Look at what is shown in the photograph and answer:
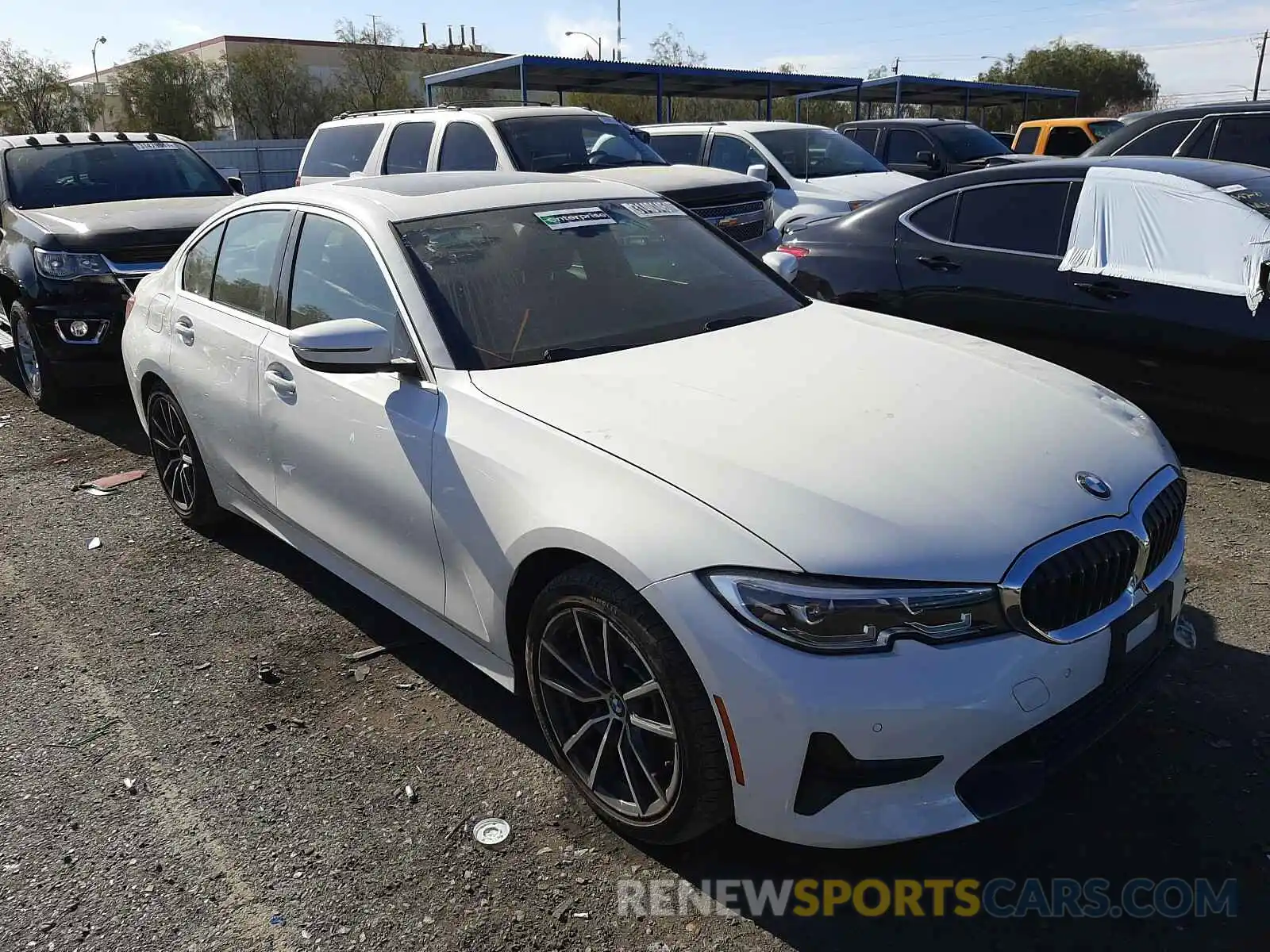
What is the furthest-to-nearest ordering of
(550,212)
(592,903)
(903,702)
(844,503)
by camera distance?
(550,212) < (592,903) < (844,503) < (903,702)

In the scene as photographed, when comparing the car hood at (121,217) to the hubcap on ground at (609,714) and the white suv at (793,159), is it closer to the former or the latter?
the hubcap on ground at (609,714)

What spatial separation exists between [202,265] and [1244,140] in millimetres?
8482

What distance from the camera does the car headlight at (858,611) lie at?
7.25ft

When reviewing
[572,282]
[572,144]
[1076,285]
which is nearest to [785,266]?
[572,282]

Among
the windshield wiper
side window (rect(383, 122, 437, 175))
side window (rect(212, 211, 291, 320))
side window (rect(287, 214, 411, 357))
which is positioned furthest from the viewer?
side window (rect(383, 122, 437, 175))

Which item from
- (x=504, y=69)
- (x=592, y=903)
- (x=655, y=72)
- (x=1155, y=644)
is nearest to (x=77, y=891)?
(x=592, y=903)

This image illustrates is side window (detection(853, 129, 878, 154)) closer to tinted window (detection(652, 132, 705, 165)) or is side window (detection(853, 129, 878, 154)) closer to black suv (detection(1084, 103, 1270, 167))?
tinted window (detection(652, 132, 705, 165))

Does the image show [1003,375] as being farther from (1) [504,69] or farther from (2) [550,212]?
(1) [504,69]

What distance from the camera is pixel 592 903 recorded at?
2.56 metres

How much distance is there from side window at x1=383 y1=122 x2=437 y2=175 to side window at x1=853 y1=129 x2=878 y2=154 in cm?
771

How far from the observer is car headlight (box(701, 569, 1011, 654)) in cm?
221

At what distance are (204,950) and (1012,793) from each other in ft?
6.44

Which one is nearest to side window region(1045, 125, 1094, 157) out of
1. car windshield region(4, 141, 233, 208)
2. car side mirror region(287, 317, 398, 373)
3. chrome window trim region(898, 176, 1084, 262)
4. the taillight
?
the taillight

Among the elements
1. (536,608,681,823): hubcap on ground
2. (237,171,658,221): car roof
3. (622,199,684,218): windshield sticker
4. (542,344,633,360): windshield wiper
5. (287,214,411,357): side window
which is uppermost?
(237,171,658,221): car roof
